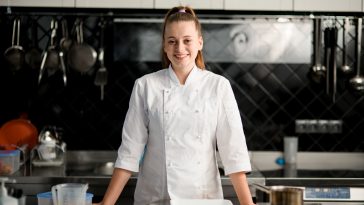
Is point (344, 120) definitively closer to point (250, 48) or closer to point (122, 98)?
point (250, 48)

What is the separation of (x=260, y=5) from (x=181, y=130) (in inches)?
44.6

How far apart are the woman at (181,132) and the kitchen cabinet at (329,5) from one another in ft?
3.40

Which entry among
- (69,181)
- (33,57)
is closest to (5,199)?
(69,181)

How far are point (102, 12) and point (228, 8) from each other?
0.69 meters

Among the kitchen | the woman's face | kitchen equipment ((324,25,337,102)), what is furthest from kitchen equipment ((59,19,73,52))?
kitchen equipment ((324,25,337,102))

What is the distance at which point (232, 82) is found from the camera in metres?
3.47

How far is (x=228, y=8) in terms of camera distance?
3.10 metres

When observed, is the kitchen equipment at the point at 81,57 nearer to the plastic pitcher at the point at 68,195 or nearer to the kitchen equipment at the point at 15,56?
the kitchen equipment at the point at 15,56

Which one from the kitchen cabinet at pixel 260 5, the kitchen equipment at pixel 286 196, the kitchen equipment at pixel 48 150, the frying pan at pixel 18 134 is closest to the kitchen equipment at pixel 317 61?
the kitchen cabinet at pixel 260 5

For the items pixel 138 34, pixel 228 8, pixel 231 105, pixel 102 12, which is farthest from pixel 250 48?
pixel 231 105

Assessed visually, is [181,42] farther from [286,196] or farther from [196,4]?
[196,4]

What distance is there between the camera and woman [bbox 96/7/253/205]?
7.19 feet

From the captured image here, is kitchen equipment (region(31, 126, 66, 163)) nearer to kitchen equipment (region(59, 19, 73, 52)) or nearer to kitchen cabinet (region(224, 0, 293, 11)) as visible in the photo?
kitchen equipment (region(59, 19, 73, 52))

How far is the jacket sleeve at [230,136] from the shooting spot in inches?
85.0
